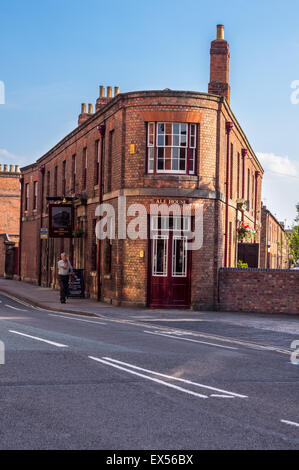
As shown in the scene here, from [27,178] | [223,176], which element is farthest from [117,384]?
[27,178]

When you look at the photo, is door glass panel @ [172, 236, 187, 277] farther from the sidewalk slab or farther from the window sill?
the sidewalk slab

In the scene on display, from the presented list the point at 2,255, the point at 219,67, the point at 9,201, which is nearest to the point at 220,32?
the point at 219,67

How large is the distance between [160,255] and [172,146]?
→ 384 centimetres

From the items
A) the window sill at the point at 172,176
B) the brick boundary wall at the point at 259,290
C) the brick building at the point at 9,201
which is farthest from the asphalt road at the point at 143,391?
the brick building at the point at 9,201

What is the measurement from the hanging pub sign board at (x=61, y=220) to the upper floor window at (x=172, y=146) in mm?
7607

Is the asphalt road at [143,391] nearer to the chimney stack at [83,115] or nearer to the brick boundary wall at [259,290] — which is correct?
the brick boundary wall at [259,290]

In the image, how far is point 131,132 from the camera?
2281 centimetres

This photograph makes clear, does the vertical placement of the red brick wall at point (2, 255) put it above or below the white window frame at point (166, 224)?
below

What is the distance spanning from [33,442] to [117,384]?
2.83 m

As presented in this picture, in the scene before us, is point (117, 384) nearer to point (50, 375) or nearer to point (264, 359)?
point (50, 375)

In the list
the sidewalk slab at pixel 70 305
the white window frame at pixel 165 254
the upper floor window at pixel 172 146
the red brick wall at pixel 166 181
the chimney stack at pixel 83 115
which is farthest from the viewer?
the chimney stack at pixel 83 115

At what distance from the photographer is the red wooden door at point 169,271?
22.4 meters

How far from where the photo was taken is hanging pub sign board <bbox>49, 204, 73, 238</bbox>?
28.8m
